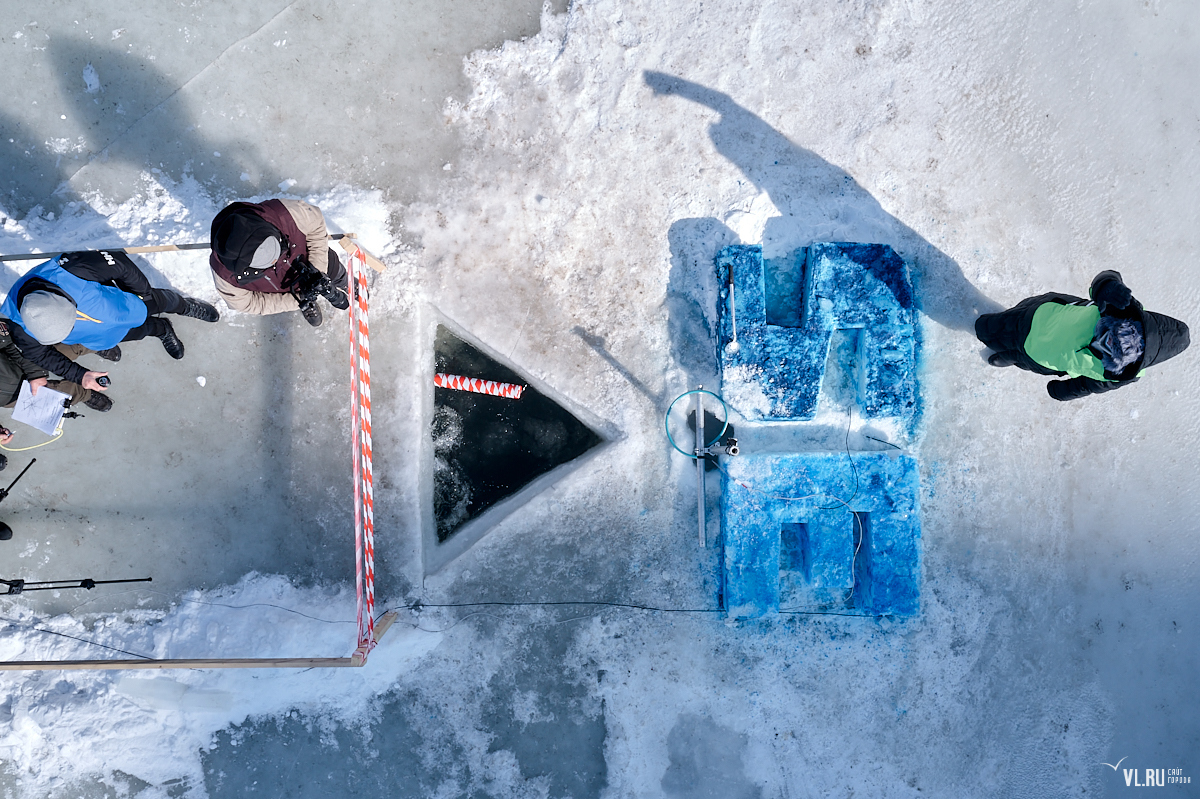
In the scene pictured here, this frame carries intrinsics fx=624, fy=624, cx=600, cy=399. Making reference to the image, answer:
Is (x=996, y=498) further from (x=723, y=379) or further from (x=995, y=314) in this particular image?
(x=723, y=379)

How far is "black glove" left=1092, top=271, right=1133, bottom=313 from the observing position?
423 cm

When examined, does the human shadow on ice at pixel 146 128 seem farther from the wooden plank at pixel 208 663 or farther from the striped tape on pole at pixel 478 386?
the wooden plank at pixel 208 663

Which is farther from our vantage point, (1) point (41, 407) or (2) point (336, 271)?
(2) point (336, 271)

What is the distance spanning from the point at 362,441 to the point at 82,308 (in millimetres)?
2204

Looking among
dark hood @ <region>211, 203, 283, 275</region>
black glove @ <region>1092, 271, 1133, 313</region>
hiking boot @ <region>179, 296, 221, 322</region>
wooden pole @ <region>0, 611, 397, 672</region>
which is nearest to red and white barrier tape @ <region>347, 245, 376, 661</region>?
wooden pole @ <region>0, 611, 397, 672</region>

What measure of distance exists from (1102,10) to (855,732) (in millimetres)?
7058

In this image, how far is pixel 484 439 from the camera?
597 centimetres

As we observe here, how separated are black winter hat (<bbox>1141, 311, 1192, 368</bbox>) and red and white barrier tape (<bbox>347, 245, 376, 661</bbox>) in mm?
5826

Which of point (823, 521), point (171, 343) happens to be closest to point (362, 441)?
point (171, 343)

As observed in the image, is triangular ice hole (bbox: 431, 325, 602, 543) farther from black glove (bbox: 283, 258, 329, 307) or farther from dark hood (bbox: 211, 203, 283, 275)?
dark hood (bbox: 211, 203, 283, 275)

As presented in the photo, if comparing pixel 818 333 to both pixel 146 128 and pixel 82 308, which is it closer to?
pixel 82 308

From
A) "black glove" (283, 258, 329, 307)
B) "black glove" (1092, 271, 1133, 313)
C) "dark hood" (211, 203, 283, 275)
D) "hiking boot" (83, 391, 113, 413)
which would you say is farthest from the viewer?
"hiking boot" (83, 391, 113, 413)

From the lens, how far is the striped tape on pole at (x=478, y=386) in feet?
18.3

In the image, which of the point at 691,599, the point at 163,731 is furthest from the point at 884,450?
the point at 163,731
